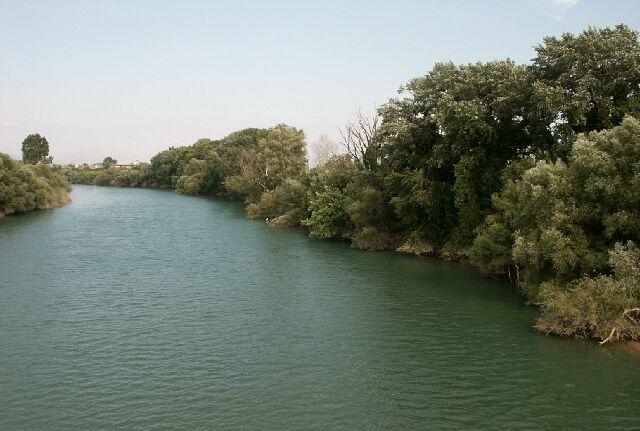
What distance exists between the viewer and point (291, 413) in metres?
20.6

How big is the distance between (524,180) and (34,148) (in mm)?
152269

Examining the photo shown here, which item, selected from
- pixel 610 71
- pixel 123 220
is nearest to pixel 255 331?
pixel 610 71

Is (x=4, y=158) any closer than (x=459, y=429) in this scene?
No

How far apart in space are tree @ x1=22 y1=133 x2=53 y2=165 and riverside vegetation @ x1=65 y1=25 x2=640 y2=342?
11220cm

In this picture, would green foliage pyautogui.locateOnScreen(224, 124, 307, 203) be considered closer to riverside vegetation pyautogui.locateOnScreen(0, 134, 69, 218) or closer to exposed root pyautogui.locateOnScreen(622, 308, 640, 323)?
riverside vegetation pyautogui.locateOnScreen(0, 134, 69, 218)

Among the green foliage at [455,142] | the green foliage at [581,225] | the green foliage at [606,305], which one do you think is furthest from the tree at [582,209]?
the green foliage at [455,142]

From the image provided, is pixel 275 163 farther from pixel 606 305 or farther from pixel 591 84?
pixel 606 305

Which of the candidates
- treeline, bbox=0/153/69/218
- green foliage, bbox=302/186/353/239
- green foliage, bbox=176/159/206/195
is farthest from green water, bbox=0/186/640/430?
green foliage, bbox=176/159/206/195

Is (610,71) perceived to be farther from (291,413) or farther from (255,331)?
(291,413)

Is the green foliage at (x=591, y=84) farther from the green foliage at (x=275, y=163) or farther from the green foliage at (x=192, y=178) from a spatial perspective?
the green foliage at (x=192, y=178)

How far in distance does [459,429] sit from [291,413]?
6.20m

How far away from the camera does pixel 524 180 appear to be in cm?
3372

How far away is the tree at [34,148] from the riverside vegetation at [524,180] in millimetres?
112200

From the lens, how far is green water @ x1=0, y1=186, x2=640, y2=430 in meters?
20.6
